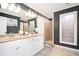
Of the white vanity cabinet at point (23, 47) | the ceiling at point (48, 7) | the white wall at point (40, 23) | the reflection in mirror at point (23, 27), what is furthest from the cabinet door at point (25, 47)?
the ceiling at point (48, 7)

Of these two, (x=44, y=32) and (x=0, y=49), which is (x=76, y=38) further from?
(x=0, y=49)

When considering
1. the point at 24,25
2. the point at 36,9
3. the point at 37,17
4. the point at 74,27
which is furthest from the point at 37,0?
the point at 74,27

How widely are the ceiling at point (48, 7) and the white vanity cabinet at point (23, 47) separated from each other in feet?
1.40

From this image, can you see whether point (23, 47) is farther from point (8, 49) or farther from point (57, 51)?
point (57, 51)

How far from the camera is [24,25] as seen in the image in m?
1.49

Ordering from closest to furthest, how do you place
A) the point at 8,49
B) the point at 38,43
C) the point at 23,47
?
the point at 8,49
the point at 23,47
the point at 38,43

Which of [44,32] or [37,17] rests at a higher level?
[37,17]

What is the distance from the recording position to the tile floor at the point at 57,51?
1477 mm

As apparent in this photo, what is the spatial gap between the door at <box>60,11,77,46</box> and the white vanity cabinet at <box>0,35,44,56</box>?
378 mm

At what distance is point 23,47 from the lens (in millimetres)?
1491

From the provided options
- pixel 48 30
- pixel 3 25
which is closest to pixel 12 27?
pixel 3 25

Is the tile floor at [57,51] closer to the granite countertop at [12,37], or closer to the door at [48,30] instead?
the door at [48,30]

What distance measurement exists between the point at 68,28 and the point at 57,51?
1.40 feet

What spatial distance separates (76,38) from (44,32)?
0.53m
